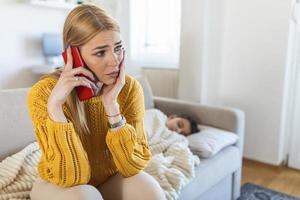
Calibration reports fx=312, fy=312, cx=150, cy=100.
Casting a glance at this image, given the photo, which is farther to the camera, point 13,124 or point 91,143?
point 13,124

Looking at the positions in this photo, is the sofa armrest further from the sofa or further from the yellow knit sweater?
the yellow knit sweater

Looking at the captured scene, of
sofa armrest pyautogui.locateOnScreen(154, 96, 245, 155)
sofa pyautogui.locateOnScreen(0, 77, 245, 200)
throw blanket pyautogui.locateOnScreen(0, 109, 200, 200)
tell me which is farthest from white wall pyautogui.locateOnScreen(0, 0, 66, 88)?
throw blanket pyautogui.locateOnScreen(0, 109, 200, 200)

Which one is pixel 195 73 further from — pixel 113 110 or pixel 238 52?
pixel 113 110

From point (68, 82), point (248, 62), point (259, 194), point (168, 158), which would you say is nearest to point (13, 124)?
point (68, 82)

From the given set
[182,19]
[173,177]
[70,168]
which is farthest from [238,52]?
[70,168]

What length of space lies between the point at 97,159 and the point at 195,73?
151cm

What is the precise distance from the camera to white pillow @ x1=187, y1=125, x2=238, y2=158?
1615 millimetres

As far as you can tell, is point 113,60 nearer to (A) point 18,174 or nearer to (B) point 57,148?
(B) point 57,148

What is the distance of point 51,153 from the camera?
0.94 meters

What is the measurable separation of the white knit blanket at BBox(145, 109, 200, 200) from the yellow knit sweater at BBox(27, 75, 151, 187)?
217mm

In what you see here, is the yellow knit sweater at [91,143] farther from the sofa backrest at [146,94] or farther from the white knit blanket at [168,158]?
the sofa backrest at [146,94]

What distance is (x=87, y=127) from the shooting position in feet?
3.58

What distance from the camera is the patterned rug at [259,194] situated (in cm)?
198

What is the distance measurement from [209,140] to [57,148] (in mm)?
959
